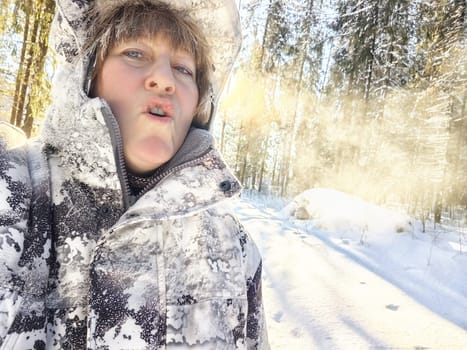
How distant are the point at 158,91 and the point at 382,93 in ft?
52.2

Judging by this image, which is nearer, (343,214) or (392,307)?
(392,307)

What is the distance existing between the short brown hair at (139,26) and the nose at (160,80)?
187 mm

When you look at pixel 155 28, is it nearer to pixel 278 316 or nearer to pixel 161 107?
pixel 161 107

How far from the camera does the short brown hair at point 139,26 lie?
1299mm

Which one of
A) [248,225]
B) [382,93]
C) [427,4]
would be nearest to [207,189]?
[248,225]

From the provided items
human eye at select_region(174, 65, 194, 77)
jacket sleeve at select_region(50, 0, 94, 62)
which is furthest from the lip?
jacket sleeve at select_region(50, 0, 94, 62)

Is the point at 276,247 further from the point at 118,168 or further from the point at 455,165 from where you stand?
the point at 455,165

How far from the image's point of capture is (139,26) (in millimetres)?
1320

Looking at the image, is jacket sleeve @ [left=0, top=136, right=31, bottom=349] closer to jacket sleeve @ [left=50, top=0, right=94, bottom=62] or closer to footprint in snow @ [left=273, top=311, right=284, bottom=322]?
jacket sleeve @ [left=50, top=0, right=94, bottom=62]

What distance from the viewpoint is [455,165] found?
10891mm

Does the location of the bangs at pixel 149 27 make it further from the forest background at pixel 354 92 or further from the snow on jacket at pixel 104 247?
the forest background at pixel 354 92

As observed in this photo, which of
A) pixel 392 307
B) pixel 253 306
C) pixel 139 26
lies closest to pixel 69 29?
pixel 139 26

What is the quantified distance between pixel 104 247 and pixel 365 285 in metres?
3.17

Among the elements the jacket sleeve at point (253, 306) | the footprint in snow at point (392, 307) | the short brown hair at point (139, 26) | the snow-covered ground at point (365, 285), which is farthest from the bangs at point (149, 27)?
the footprint in snow at point (392, 307)
